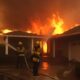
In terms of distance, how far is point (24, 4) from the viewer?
3972cm

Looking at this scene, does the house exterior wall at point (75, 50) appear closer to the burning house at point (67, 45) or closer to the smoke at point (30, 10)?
the burning house at point (67, 45)

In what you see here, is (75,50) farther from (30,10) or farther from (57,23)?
(30,10)

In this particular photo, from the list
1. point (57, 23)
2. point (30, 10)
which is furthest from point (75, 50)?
point (30, 10)

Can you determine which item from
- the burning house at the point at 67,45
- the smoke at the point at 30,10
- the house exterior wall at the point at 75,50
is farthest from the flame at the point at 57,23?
the house exterior wall at the point at 75,50

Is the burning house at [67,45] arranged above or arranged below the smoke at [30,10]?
below

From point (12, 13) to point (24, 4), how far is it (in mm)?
2100

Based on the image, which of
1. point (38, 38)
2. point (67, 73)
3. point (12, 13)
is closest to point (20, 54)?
point (67, 73)

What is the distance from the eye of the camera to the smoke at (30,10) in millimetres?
38344

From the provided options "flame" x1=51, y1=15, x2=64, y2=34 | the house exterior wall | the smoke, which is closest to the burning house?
the house exterior wall

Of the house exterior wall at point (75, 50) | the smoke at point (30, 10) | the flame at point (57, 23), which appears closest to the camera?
the house exterior wall at point (75, 50)

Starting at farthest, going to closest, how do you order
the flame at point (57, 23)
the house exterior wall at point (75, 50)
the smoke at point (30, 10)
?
the smoke at point (30, 10)
the flame at point (57, 23)
the house exterior wall at point (75, 50)

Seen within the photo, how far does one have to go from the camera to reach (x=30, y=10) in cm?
3953

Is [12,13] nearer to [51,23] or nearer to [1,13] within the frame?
[1,13]

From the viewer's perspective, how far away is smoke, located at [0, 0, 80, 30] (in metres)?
38.3
